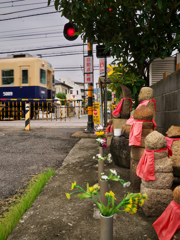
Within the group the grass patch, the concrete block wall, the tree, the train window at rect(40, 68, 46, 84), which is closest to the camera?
the grass patch

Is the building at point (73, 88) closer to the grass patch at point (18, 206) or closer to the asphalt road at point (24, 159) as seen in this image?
the asphalt road at point (24, 159)

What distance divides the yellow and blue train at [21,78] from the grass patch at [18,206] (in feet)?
32.0

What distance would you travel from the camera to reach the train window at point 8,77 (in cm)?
1144

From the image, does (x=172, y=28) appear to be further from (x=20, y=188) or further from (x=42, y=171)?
(x=20, y=188)

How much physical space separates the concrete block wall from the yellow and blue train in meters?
9.36

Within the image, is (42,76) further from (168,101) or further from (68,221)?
(68,221)

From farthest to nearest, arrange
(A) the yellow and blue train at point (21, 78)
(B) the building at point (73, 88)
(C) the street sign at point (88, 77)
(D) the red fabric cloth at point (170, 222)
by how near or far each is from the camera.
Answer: (B) the building at point (73, 88) < (A) the yellow and blue train at point (21, 78) < (C) the street sign at point (88, 77) < (D) the red fabric cloth at point (170, 222)

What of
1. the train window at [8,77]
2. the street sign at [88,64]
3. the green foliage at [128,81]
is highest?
the train window at [8,77]

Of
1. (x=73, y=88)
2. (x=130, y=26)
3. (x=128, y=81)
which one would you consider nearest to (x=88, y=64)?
(x=130, y=26)

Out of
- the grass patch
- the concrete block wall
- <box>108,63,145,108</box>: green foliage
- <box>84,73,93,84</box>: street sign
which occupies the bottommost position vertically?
the grass patch

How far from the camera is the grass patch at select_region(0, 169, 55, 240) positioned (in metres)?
1.49

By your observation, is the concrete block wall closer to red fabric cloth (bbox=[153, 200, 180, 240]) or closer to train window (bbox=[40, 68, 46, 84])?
red fabric cloth (bbox=[153, 200, 180, 240])

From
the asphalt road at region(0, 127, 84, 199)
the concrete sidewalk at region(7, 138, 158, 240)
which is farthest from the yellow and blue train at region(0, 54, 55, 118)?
the concrete sidewalk at region(7, 138, 158, 240)

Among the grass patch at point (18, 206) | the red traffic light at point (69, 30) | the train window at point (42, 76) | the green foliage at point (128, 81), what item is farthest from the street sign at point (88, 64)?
the train window at point (42, 76)
